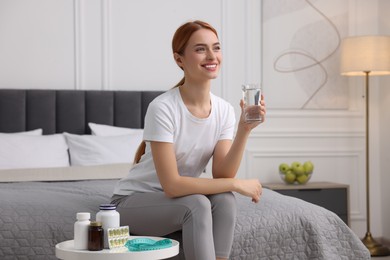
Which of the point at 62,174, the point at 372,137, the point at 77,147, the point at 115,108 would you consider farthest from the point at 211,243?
the point at 372,137

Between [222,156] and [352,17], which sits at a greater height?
[352,17]

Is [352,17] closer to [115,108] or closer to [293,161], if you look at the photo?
[293,161]

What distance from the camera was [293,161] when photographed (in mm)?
5426

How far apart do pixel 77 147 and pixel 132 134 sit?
0.38 metres

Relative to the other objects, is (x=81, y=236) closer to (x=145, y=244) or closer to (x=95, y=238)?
(x=95, y=238)

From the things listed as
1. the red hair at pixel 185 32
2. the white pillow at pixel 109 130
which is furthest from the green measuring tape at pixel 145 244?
the white pillow at pixel 109 130

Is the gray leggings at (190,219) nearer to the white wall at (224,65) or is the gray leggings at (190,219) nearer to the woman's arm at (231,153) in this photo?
the woman's arm at (231,153)

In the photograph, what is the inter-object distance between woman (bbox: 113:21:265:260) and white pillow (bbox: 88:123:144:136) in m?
2.08

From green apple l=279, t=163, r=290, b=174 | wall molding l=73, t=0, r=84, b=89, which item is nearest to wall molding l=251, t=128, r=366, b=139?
green apple l=279, t=163, r=290, b=174

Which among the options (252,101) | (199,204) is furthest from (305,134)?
(199,204)

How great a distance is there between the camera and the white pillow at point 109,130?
476 cm

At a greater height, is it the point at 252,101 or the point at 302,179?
the point at 252,101

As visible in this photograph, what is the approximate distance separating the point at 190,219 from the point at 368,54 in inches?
119

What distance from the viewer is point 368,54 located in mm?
4961
